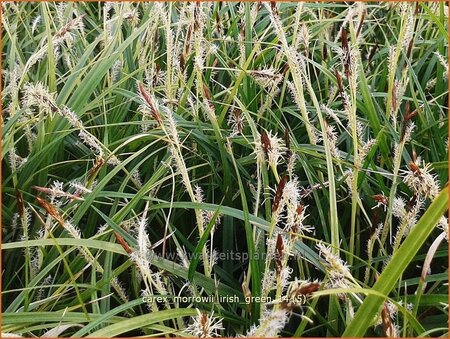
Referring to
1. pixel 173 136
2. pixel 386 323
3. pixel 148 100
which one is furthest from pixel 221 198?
pixel 386 323

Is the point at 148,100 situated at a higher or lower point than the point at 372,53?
higher

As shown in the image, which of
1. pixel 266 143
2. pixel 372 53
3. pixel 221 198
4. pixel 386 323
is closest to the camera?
pixel 386 323

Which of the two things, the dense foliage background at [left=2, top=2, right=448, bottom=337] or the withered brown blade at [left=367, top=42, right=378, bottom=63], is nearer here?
the dense foliage background at [left=2, top=2, right=448, bottom=337]

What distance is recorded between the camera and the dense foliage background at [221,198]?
0.86 metres

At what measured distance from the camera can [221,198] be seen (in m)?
1.19

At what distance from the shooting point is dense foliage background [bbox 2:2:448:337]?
859 mm

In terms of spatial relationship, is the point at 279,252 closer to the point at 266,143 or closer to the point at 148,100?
the point at 266,143


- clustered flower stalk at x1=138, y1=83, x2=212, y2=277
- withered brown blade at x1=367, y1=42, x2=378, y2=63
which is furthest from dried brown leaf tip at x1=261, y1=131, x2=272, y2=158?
withered brown blade at x1=367, y1=42, x2=378, y2=63

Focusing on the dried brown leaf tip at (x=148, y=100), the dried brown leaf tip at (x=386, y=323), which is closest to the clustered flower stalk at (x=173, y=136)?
the dried brown leaf tip at (x=148, y=100)

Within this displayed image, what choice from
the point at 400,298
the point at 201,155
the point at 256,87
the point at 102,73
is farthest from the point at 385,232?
the point at 102,73

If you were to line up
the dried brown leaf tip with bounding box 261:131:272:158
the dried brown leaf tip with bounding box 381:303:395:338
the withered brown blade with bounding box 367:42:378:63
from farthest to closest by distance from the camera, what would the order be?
1. the withered brown blade with bounding box 367:42:378:63
2. the dried brown leaf tip with bounding box 261:131:272:158
3. the dried brown leaf tip with bounding box 381:303:395:338

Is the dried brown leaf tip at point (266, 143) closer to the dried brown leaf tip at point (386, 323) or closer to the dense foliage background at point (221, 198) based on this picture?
the dense foliage background at point (221, 198)

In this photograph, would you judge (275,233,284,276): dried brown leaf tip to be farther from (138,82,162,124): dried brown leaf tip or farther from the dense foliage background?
(138,82,162,124): dried brown leaf tip

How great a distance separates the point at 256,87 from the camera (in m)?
1.38
